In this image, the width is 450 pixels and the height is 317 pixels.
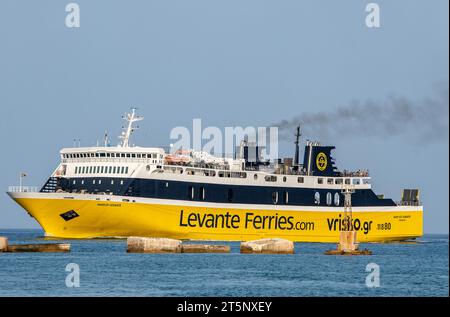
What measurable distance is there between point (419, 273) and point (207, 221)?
28.6m

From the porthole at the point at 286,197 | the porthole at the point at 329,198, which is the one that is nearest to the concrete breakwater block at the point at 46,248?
the porthole at the point at 286,197

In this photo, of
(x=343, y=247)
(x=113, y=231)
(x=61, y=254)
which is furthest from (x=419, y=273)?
(x=113, y=231)

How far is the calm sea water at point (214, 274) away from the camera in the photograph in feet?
180

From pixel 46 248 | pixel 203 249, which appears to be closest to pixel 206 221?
pixel 203 249

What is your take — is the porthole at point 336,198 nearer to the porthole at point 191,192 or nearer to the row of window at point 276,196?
the row of window at point 276,196

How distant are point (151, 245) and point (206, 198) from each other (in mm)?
15019

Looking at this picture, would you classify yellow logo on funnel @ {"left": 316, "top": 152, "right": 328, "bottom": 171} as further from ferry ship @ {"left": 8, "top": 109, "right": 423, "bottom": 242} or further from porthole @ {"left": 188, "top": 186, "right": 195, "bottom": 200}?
porthole @ {"left": 188, "top": 186, "right": 195, "bottom": 200}

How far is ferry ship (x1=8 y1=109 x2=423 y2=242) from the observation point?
88.4 m

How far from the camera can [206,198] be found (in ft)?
306

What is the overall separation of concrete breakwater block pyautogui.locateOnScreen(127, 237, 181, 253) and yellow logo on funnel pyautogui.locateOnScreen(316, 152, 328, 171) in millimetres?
24746

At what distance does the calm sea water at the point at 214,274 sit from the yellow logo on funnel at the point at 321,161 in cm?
1867

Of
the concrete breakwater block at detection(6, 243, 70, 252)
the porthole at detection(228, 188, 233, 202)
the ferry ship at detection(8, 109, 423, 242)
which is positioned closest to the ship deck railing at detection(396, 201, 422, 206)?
the ferry ship at detection(8, 109, 423, 242)

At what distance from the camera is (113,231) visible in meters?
89.6
